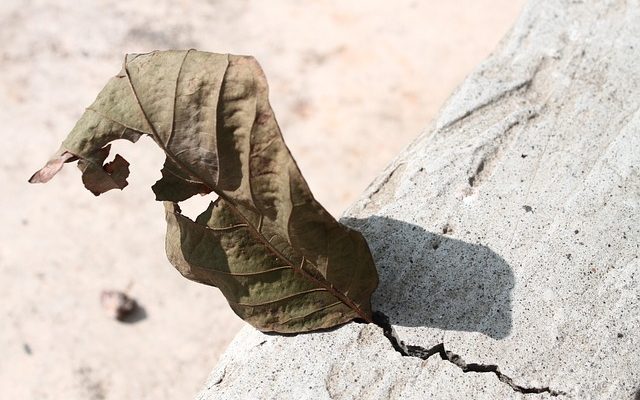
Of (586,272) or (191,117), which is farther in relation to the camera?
(586,272)

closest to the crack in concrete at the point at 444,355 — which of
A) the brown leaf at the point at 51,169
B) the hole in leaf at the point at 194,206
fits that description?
the brown leaf at the point at 51,169

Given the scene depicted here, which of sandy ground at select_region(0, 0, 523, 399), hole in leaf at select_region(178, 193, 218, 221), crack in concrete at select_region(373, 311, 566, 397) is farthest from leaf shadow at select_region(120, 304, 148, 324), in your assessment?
crack in concrete at select_region(373, 311, 566, 397)

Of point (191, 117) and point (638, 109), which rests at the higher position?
point (191, 117)

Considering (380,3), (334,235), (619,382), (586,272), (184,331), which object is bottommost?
(619,382)

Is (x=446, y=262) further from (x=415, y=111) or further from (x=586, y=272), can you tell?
(x=415, y=111)

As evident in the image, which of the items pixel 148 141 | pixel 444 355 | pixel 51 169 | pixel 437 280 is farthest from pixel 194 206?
pixel 51 169

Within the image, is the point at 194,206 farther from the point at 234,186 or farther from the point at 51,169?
the point at 51,169

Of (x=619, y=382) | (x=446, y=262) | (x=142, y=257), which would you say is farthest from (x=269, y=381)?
(x=142, y=257)

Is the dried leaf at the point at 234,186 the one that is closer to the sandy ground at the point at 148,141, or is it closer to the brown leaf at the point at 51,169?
the brown leaf at the point at 51,169
